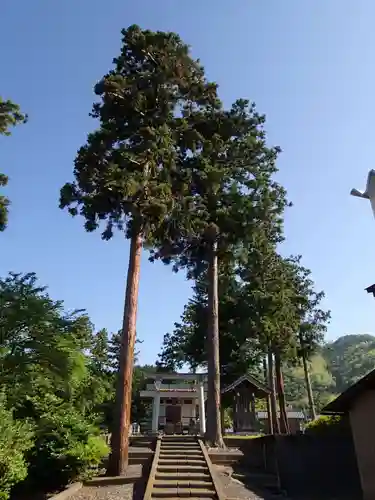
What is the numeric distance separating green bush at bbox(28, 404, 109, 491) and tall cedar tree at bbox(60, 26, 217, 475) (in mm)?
837

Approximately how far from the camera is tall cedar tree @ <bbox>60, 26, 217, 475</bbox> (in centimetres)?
1225

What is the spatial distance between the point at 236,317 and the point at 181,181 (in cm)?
1272

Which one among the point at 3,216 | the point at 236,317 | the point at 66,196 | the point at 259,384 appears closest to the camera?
the point at 3,216

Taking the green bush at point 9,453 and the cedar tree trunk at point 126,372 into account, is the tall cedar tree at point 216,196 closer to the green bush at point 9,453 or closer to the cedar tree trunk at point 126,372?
the cedar tree trunk at point 126,372

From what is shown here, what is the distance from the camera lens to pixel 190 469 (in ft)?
35.9

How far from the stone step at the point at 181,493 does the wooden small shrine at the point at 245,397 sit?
1403 cm

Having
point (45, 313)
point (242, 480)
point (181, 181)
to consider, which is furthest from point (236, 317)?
point (45, 313)

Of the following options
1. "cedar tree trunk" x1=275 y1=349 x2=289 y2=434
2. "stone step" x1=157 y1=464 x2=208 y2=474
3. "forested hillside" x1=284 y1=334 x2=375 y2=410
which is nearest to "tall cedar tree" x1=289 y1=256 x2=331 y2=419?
"cedar tree trunk" x1=275 y1=349 x2=289 y2=434

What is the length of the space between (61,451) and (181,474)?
325 centimetres

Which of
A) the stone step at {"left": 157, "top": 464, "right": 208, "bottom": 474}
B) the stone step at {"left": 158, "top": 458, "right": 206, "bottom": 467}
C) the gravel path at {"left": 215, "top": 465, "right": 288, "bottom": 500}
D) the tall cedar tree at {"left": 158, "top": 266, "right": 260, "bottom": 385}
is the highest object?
Result: the tall cedar tree at {"left": 158, "top": 266, "right": 260, "bottom": 385}

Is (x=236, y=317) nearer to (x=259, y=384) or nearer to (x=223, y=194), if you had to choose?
(x=259, y=384)

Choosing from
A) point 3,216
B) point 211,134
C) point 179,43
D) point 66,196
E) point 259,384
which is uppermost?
point 179,43

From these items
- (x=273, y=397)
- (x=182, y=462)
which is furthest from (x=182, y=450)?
(x=273, y=397)

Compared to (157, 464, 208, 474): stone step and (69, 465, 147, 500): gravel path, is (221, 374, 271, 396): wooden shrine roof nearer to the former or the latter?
(157, 464, 208, 474): stone step
